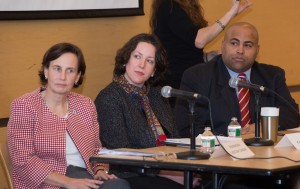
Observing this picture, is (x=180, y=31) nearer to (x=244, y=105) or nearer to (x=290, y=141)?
(x=244, y=105)

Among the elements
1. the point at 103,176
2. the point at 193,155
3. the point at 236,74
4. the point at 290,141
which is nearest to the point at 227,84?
the point at 236,74

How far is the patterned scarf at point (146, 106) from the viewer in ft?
13.7

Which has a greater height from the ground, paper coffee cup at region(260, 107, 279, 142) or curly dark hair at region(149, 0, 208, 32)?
curly dark hair at region(149, 0, 208, 32)

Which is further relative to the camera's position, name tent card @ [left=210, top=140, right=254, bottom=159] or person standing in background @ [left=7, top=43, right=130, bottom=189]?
person standing in background @ [left=7, top=43, right=130, bottom=189]

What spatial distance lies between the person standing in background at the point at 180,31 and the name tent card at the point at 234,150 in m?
1.59

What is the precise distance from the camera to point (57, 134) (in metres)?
3.77

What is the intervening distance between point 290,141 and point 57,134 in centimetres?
130

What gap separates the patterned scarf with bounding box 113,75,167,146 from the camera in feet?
13.7

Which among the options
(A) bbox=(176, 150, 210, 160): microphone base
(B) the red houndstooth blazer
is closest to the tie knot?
(B) the red houndstooth blazer

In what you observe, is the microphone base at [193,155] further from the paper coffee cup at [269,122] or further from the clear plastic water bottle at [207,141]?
the paper coffee cup at [269,122]

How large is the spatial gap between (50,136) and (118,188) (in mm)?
512

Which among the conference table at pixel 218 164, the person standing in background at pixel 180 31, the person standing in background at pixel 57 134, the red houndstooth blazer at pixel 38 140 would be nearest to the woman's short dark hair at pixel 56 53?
the person standing in background at pixel 57 134

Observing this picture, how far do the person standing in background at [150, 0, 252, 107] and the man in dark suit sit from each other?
0.26 m

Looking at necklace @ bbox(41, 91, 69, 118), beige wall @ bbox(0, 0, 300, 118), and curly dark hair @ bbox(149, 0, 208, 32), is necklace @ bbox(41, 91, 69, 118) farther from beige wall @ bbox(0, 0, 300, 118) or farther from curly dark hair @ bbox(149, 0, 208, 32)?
Result: curly dark hair @ bbox(149, 0, 208, 32)
